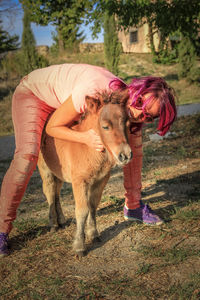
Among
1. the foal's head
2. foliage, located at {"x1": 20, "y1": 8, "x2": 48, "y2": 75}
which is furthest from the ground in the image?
foliage, located at {"x1": 20, "y1": 8, "x2": 48, "y2": 75}

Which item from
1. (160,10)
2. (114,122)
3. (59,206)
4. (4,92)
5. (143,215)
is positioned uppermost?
(160,10)

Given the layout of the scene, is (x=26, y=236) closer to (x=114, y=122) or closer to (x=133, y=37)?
(x=114, y=122)

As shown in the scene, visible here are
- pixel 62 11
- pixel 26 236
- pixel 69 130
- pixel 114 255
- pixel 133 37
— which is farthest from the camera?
pixel 133 37

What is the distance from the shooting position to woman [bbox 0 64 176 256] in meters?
2.29

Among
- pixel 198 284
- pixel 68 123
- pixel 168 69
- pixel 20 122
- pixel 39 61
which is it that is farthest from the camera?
pixel 168 69

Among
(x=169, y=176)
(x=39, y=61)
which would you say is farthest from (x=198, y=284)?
(x=39, y=61)

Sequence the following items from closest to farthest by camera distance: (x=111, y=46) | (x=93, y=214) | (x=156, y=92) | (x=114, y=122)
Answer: (x=114, y=122) → (x=156, y=92) → (x=93, y=214) → (x=111, y=46)

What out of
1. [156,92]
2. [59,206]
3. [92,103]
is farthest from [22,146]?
[156,92]

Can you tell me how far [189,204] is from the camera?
11.4 feet

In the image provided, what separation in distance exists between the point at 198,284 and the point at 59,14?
841cm

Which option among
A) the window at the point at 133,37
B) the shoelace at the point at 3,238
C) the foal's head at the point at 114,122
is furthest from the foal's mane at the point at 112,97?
the window at the point at 133,37

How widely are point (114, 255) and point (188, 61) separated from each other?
1810 cm

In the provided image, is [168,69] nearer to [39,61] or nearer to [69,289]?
[39,61]

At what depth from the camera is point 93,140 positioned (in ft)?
7.64
